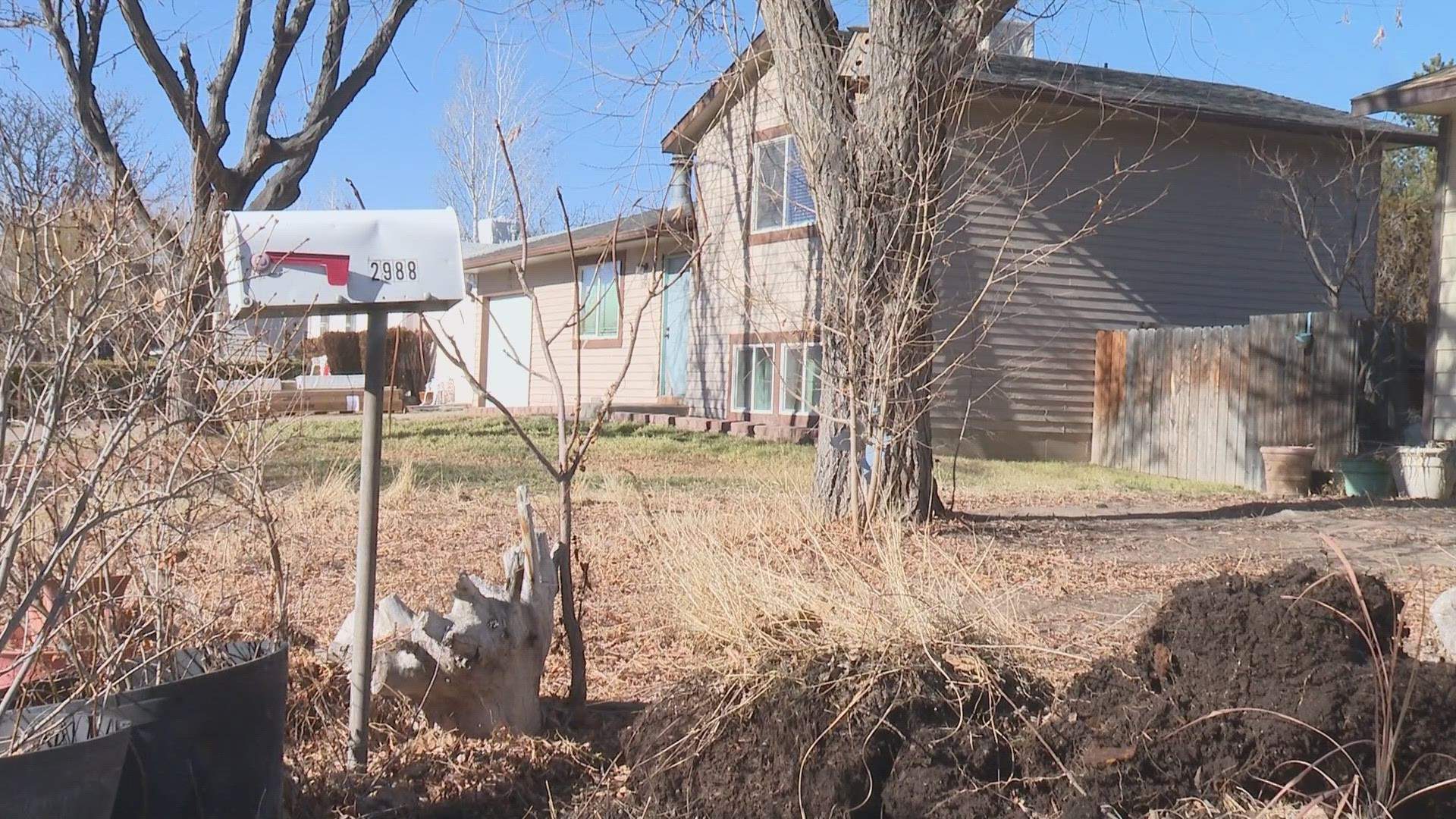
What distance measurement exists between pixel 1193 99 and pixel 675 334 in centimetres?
880

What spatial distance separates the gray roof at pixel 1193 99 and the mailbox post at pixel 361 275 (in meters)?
11.7

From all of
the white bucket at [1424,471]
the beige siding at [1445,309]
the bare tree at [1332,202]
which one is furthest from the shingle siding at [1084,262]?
the white bucket at [1424,471]

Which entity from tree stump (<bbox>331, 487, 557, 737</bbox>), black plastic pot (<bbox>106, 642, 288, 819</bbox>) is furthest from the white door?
black plastic pot (<bbox>106, 642, 288, 819</bbox>)

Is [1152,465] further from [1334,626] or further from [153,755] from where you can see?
[153,755]

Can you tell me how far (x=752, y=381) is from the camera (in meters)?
18.7

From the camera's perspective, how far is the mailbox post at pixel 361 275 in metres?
3.46

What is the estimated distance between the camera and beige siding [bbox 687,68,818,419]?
677 inches

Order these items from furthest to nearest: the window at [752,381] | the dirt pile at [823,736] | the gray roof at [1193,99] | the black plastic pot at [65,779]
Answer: the window at [752,381]
the gray roof at [1193,99]
the dirt pile at [823,736]
the black plastic pot at [65,779]

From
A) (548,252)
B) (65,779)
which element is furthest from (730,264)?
(65,779)

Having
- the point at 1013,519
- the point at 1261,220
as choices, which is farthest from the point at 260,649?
the point at 1261,220

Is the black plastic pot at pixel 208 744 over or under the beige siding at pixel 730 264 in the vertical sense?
under

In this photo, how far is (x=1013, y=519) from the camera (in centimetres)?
954

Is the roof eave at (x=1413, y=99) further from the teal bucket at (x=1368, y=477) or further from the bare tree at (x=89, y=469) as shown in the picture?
the bare tree at (x=89, y=469)

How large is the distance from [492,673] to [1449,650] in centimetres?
324
